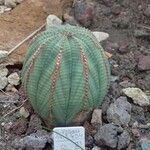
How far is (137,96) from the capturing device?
11.6 feet

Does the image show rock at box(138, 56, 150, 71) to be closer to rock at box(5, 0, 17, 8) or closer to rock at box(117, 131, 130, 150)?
rock at box(117, 131, 130, 150)

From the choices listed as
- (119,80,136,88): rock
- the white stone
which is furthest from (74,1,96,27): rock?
(119,80,136,88): rock

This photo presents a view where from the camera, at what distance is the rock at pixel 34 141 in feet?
10.3

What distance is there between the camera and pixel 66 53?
3.12m

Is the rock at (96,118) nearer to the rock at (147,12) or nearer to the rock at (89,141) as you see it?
the rock at (89,141)

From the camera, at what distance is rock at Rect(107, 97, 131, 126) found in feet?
11.0

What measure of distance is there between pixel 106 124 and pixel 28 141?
44 cm

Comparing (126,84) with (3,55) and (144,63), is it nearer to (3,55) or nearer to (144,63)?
(144,63)

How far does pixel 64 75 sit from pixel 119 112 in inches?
18.2

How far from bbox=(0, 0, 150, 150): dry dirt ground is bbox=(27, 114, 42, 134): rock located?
0.03 meters

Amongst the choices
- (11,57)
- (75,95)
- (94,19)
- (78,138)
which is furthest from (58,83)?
(94,19)

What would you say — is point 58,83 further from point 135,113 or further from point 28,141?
point 135,113

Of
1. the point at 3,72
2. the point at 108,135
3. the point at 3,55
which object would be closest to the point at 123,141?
the point at 108,135

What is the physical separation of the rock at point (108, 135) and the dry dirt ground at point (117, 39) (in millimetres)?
167
